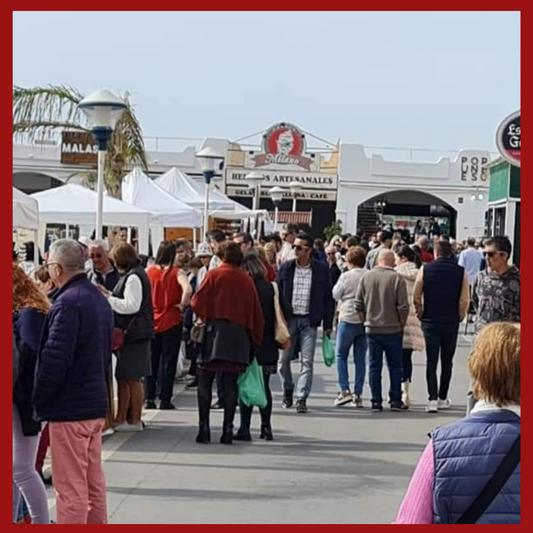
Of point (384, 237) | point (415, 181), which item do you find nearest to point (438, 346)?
point (384, 237)

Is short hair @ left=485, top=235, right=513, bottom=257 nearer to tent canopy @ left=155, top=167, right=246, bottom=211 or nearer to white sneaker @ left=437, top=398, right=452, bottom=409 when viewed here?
Result: white sneaker @ left=437, top=398, right=452, bottom=409

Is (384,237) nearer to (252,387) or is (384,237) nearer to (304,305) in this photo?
(304,305)

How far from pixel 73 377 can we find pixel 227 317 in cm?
350

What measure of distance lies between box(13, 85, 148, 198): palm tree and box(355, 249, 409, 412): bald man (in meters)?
12.1

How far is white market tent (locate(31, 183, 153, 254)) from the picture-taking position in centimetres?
1666

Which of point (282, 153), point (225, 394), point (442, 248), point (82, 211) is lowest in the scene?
point (225, 394)

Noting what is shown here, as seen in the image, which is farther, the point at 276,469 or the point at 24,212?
the point at 24,212

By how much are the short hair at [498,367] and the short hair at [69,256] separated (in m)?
2.79

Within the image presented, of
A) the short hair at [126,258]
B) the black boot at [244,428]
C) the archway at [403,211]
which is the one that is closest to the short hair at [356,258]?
the black boot at [244,428]

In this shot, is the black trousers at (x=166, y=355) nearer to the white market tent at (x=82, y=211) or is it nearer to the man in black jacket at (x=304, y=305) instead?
the man in black jacket at (x=304, y=305)

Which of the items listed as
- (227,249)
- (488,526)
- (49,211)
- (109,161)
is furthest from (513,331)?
(109,161)

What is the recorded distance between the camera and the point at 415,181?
40.8 meters

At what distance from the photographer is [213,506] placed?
689 cm

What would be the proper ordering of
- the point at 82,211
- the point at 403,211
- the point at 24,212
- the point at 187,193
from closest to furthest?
the point at 24,212 → the point at 82,211 → the point at 187,193 → the point at 403,211
